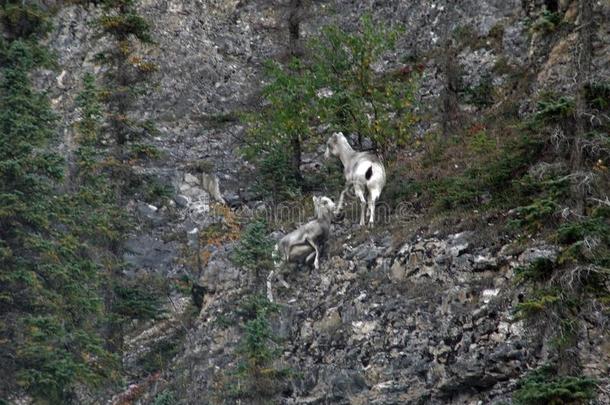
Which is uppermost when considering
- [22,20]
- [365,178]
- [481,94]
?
[22,20]

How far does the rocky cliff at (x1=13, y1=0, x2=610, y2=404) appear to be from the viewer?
15.5m

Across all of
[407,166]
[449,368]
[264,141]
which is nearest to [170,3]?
[264,141]

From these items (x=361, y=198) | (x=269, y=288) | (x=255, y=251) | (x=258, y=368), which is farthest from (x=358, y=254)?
(x=258, y=368)

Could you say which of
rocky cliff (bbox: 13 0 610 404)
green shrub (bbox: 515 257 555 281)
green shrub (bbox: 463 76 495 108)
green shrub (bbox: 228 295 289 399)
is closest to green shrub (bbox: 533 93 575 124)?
rocky cliff (bbox: 13 0 610 404)

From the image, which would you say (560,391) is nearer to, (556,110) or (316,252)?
(556,110)

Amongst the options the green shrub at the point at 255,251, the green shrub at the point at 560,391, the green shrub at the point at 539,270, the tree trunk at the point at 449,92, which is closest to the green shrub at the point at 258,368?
the green shrub at the point at 255,251

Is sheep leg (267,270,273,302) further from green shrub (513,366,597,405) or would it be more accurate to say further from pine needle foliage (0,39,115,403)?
green shrub (513,366,597,405)

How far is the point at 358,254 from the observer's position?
19.4 metres

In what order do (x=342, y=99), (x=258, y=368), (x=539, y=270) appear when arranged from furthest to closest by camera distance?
(x=342, y=99) < (x=258, y=368) < (x=539, y=270)

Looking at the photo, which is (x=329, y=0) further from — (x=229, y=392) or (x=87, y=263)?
(x=229, y=392)

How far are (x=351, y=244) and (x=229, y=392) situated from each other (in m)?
4.92

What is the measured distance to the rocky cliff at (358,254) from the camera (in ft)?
50.8

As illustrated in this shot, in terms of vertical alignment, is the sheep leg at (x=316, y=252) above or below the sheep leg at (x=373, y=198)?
below

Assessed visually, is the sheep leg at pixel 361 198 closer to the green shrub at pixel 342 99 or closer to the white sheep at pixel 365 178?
the white sheep at pixel 365 178
